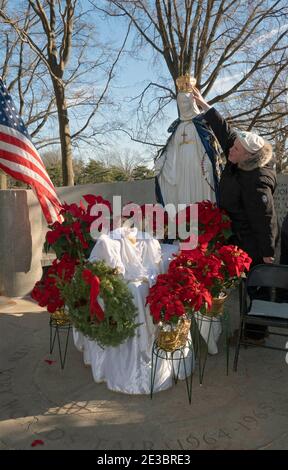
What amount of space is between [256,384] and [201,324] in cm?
62

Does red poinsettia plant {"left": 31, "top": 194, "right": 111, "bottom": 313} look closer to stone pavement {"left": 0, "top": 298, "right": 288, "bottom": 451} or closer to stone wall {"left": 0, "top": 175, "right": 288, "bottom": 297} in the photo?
stone pavement {"left": 0, "top": 298, "right": 288, "bottom": 451}

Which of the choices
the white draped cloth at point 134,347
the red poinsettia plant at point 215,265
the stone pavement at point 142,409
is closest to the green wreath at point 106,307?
the white draped cloth at point 134,347

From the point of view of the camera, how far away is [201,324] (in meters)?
3.54

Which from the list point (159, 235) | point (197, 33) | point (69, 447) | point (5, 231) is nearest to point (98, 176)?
point (197, 33)

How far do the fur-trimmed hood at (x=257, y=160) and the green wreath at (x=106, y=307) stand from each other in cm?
167

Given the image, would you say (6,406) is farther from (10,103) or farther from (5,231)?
(10,103)

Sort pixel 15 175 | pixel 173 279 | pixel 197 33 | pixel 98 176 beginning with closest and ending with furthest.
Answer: pixel 173 279 → pixel 15 175 → pixel 197 33 → pixel 98 176

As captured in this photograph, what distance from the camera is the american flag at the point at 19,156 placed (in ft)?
16.6

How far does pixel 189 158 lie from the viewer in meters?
4.06

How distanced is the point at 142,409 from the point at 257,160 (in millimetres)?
2279

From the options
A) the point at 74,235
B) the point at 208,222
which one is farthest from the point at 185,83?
the point at 74,235

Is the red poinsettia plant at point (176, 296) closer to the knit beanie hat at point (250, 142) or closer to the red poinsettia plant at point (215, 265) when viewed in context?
the red poinsettia plant at point (215, 265)

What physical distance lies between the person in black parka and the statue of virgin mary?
0.13m

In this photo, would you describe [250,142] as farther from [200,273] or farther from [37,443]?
[37,443]
